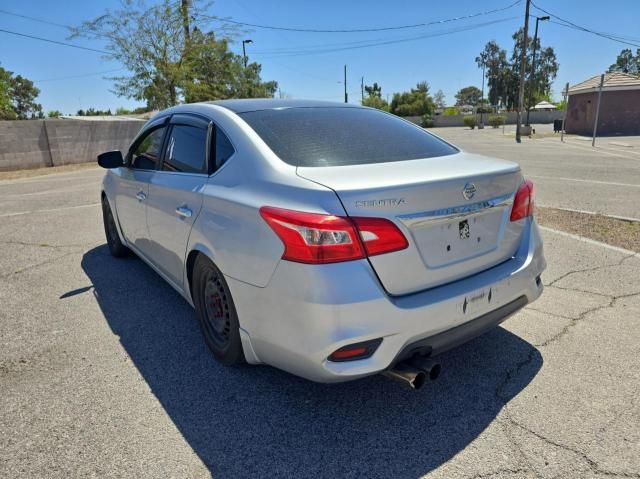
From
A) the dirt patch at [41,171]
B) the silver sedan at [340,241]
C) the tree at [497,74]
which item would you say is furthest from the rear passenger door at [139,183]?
the tree at [497,74]

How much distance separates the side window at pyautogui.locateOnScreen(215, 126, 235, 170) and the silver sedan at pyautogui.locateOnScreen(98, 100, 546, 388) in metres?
0.01

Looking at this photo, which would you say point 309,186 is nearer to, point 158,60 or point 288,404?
point 288,404

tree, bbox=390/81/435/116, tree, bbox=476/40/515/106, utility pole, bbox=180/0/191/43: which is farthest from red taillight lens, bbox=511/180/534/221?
tree, bbox=476/40/515/106

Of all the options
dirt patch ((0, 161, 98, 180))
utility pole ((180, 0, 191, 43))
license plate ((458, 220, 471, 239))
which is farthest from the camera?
utility pole ((180, 0, 191, 43))

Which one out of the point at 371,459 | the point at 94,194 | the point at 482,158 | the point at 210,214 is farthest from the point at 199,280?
the point at 94,194

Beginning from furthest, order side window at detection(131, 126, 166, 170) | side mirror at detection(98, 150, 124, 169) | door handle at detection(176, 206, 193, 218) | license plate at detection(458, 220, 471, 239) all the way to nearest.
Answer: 1. side mirror at detection(98, 150, 124, 169)
2. side window at detection(131, 126, 166, 170)
3. door handle at detection(176, 206, 193, 218)
4. license plate at detection(458, 220, 471, 239)

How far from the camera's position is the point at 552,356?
9.80 feet

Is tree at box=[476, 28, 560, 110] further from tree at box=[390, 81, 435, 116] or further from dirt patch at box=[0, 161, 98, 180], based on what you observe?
dirt patch at box=[0, 161, 98, 180]

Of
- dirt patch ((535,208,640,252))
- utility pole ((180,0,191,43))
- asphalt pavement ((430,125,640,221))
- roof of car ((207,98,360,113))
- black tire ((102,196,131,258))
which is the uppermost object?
utility pole ((180,0,191,43))

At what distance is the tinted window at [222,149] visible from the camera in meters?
2.82

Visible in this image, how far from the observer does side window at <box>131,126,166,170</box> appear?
12.6 feet

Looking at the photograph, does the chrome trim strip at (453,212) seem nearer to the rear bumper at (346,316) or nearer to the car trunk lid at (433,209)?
the car trunk lid at (433,209)

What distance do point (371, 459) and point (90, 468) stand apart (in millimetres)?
1309

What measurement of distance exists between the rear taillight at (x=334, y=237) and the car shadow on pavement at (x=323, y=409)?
934 mm
